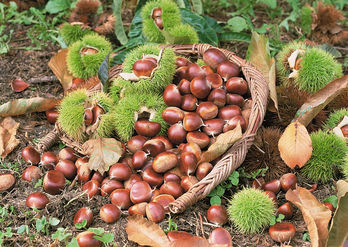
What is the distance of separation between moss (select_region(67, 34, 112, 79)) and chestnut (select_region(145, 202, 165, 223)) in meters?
1.28

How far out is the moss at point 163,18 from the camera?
9.70ft

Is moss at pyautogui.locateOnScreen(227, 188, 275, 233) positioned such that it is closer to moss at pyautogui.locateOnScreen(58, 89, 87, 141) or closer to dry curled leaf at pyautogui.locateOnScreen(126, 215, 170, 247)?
dry curled leaf at pyautogui.locateOnScreen(126, 215, 170, 247)

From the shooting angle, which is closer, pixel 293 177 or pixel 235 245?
pixel 235 245

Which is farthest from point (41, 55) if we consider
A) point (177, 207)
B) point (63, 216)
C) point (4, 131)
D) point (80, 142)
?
point (177, 207)

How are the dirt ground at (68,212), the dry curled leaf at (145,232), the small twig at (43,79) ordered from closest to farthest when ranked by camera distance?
the dry curled leaf at (145,232)
the dirt ground at (68,212)
the small twig at (43,79)

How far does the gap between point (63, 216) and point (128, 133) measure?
1.90 feet

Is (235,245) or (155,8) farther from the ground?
(155,8)

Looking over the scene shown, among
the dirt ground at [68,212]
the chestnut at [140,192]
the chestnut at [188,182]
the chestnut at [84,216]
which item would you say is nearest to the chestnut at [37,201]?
the dirt ground at [68,212]

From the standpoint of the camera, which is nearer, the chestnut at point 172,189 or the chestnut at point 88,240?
the chestnut at point 88,240

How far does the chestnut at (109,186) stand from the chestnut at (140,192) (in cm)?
13

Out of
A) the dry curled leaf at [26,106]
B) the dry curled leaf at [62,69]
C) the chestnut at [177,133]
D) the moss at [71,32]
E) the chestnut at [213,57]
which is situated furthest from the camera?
the moss at [71,32]

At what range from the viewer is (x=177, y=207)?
1.96 m

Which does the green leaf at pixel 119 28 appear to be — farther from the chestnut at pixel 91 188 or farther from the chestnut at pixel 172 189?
the chestnut at pixel 172 189

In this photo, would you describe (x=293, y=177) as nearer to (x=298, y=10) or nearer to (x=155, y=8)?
(x=155, y=8)
